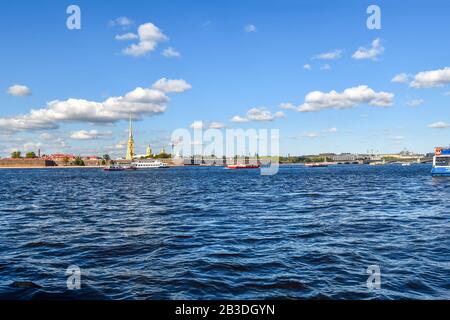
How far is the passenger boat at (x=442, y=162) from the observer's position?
235ft

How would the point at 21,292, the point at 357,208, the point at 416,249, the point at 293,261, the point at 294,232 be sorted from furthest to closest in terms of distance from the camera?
the point at 357,208
the point at 294,232
the point at 416,249
the point at 293,261
the point at 21,292

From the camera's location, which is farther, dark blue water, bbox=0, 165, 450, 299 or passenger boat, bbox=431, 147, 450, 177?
passenger boat, bbox=431, 147, 450, 177

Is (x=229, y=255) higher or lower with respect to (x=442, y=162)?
lower

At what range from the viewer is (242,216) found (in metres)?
24.1

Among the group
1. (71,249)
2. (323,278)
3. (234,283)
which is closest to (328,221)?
(323,278)

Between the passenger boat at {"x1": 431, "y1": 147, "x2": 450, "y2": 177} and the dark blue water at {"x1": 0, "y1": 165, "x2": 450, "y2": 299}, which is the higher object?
the passenger boat at {"x1": 431, "y1": 147, "x2": 450, "y2": 177}

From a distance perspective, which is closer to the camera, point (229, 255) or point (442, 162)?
point (229, 255)

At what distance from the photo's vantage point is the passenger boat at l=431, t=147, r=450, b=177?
235 feet

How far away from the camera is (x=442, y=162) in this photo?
72812mm

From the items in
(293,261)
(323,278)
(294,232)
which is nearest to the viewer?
(323,278)

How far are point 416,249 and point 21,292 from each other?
13.7 metres
